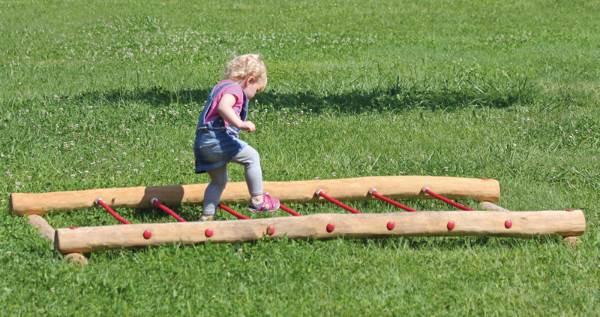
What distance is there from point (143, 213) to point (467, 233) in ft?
7.57

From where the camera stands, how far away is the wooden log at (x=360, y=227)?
693 centimetres

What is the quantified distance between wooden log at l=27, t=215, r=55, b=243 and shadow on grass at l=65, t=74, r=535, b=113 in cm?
430

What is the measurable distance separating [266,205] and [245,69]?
3.09 feet

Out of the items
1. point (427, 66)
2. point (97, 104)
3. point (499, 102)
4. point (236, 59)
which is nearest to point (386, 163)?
point (236, 59)

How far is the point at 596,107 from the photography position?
464 inches

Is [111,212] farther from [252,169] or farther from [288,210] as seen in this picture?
[288,210]

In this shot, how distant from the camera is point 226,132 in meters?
7.55

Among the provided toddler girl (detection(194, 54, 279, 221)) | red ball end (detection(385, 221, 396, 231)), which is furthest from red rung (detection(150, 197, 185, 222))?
red ball end (detection(385, 221, 396, 231))

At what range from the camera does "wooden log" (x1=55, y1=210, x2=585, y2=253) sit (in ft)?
22.7

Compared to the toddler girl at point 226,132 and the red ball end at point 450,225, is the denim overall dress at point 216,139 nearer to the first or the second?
the toddler girl at point 226,132

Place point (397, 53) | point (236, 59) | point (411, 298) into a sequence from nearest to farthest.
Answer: point (411, 298), point (236, 59), point (397, 53)

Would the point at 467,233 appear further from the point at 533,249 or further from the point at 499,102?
the point at 499,102

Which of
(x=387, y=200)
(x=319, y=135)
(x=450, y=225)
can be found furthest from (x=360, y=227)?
(x=319, y=135)

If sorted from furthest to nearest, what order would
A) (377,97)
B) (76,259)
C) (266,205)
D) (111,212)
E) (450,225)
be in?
(377,97)
(266,205)
(111,212)
(450,225)
(76,259)
